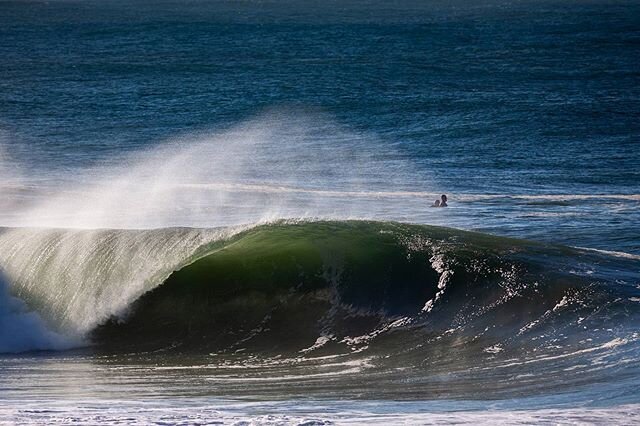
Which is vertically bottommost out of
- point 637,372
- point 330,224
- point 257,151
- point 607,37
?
point 637,372

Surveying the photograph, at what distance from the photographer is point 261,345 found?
13.4m

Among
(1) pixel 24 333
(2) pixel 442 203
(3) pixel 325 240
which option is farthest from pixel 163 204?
(1) pixel 24 333

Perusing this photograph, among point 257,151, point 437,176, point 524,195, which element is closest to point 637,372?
point 524,195

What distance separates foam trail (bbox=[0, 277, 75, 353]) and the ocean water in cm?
4

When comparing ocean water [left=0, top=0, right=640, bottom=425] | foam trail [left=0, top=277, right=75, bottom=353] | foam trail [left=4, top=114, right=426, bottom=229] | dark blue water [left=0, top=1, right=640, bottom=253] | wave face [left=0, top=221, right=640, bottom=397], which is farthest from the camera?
Answer: dark blue water [left=0, top=1, right=640, bottom=253]

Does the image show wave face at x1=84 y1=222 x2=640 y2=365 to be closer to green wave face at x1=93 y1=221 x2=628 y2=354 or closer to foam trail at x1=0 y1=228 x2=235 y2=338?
green wave face at x1=93 y1=221 x2=628 y2=354

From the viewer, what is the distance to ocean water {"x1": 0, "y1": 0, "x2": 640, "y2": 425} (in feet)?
34.5

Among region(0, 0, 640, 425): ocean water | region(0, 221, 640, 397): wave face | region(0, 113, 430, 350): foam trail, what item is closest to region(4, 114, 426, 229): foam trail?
region(0, 113, 430, 350): foam trail

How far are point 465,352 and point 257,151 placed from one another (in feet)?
99.5

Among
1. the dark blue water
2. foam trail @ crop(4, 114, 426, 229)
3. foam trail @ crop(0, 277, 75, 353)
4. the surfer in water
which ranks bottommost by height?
foam trail @ crop(0, 277, 75, 353)

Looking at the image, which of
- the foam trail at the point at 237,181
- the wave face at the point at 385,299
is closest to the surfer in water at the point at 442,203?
the foam trail at the point at 237,181

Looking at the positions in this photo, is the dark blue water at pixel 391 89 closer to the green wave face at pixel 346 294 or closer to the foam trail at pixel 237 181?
the foam trail at pixel 237 181

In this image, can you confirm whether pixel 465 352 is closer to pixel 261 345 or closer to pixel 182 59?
pixel 261 345

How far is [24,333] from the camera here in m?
13.9
